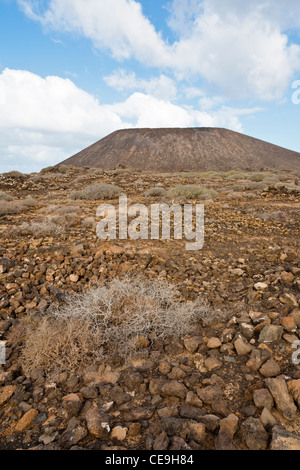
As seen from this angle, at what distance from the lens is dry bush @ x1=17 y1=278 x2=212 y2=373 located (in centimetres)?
212

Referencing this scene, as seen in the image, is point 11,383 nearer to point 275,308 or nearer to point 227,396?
point 227,396

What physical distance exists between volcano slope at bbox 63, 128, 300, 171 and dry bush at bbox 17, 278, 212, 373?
36.9 m

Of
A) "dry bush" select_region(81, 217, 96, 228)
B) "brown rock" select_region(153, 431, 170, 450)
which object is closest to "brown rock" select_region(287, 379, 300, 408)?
"brown rock" select_region(153, 431, 170, 450)

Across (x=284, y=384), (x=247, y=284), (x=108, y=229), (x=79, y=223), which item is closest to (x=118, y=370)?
(x=284, y=384)

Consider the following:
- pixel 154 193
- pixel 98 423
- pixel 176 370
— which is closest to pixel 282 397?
pixel 176 370

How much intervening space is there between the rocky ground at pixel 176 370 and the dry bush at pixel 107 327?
9cm

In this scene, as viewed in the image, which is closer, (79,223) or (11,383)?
(11,383)

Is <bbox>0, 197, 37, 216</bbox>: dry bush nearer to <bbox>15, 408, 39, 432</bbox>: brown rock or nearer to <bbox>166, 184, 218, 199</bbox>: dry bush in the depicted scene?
<bbox>166, 184, 218, 199</bbox>: dry bush

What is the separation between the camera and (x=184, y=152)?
41.8 metres

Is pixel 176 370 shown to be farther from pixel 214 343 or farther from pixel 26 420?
pixel 26 420

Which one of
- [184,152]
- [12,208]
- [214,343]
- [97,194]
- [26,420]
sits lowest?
[26,420]

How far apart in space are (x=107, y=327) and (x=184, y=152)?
42.0 m

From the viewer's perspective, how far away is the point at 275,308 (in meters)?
2.53

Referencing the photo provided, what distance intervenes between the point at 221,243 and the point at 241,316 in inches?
88.6
